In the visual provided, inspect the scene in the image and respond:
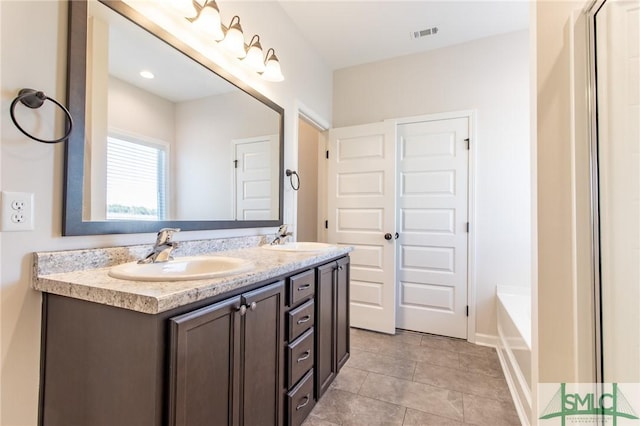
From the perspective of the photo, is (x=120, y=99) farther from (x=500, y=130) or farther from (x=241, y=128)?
(x=500, y=130)

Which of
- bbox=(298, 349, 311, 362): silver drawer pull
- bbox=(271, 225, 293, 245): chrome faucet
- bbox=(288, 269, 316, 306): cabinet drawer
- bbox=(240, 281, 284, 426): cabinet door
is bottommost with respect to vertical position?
bbox=(298, 349, 311, 362): silver drawer pull

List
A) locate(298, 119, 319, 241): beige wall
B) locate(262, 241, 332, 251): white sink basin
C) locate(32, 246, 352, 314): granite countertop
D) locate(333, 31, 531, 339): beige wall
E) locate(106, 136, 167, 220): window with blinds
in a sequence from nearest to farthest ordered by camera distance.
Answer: locate(32, 246, 352, 314): granite countertop, locate(106, 136, 167, 220): window with blinds, locate(262, 241, 332, 251): white sink basin, locate(333, 31, 531, 339): beige wall, locate(298, 119, 319, 241): beige wall

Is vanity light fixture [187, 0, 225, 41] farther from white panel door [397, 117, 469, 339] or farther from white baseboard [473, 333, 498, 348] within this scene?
white baseboard [473, 333, 498, 348]

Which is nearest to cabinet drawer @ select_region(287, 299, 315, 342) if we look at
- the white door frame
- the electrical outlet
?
the electrical outlet

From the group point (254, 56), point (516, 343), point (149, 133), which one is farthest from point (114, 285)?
point (516, 343)

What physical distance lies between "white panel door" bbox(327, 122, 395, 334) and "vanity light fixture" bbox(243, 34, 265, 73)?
4.25 ft

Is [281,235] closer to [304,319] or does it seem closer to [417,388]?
[304,319]

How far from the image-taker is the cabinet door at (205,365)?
0.72 m

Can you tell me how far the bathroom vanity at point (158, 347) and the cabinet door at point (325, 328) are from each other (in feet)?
1.30

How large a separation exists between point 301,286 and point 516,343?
57.2 inches

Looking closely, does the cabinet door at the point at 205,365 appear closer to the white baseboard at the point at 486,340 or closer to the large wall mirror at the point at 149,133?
the large wall mirror at the point at 149,133

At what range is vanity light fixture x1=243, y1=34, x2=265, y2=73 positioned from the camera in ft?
5.57

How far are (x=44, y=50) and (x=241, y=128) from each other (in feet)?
3.15

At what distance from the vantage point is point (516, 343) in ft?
5.82
